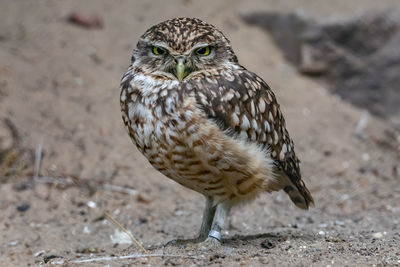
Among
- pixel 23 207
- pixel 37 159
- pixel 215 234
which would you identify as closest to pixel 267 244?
pixel 215 234

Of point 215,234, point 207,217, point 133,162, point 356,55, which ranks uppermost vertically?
point 356,55

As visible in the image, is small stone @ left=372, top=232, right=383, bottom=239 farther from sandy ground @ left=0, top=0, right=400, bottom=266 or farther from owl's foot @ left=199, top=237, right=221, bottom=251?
owl's foot @ left=199, top=237, right=221, bottom=251

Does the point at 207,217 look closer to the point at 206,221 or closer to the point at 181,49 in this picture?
the point at 206,221

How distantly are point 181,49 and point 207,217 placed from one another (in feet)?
4.45

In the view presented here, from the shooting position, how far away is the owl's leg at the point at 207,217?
4.55 metres

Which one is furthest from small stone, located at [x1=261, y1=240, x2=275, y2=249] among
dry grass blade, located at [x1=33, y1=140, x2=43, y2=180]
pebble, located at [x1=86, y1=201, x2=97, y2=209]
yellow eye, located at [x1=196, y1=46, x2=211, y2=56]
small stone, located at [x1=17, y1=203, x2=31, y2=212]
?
dry grass blade, located at [x1=33, y1=140, x2=43, y2=180]

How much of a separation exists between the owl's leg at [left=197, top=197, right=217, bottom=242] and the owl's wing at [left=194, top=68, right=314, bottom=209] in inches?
22.6

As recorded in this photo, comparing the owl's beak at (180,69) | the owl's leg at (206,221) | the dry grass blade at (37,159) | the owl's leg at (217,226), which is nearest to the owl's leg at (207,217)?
the owl's leg at (206,221)

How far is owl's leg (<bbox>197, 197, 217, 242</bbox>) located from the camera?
4555mm

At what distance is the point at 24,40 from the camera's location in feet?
25.7

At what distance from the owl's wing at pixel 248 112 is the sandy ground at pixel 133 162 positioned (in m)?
0.60

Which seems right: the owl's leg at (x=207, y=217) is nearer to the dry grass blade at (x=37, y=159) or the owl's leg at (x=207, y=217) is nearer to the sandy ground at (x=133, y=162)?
the sandy ground at (x=133, y=162)

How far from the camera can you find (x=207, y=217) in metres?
4.58

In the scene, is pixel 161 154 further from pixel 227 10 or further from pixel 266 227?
pixel 227 10
